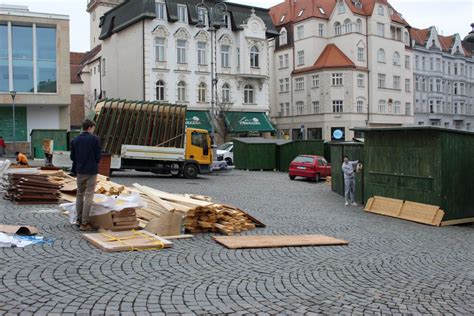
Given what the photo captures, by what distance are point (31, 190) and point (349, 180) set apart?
10.7 m

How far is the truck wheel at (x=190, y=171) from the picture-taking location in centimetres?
2725

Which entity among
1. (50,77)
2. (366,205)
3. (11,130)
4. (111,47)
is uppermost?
(111,47)

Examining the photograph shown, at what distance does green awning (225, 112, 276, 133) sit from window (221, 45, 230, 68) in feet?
15.5

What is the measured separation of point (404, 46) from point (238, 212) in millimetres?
62671

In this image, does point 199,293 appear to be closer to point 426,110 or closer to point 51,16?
point 51,16

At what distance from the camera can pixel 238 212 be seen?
1173cm

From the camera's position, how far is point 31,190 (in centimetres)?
1380

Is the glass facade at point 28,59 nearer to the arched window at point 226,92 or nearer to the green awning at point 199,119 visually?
the green awning at point 199,119

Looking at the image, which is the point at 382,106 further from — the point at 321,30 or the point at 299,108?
the point at 321,30

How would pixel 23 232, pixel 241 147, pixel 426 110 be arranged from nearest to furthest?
pixel 23 232 → pixel 241 147 → pixel 426 110

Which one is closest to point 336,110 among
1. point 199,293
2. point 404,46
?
point 404,46

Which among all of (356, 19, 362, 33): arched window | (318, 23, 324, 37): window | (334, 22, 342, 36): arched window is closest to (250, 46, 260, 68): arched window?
(318, 23, 324, 37): window

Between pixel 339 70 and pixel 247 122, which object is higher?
pixel 339 70

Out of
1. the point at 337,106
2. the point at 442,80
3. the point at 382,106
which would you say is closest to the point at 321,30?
the point at 337,106
